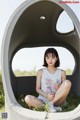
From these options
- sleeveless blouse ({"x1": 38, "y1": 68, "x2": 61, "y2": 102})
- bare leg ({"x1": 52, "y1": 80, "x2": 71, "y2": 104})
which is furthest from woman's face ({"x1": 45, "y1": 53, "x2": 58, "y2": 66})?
bare leg ({"x1": 52, "y1": 80, "x2": 71, "y2": 104})

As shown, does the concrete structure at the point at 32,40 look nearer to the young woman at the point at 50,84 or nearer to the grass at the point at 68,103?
the grass at the point at 68,103

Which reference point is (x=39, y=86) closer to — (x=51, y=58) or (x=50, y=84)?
(x=50, y=84)

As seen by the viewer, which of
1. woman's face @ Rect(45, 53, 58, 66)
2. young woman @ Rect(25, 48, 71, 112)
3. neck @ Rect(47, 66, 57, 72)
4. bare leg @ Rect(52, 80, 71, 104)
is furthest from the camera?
neck @ Rect(47, 66, 57, 72)

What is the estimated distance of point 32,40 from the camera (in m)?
6.42

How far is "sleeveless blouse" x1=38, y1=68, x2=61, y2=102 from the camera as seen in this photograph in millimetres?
5281

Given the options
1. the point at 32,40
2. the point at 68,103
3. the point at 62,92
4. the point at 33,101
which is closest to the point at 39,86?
the point at 33,101

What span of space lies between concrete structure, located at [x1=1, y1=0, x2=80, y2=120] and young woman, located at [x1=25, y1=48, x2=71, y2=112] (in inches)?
14.0

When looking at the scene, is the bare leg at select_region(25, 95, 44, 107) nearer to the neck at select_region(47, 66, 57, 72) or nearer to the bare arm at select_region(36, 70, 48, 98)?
the bare arm at select_region(36, 70, 48, 98)

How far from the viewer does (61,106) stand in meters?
5.20

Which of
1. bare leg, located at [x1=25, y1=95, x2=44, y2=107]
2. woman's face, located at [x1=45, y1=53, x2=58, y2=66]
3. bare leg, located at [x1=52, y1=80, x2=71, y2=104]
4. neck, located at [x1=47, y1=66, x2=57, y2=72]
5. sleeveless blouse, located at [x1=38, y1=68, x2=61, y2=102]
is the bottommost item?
bare leg, located at [x1=25, y1=95, x2=44, y2=107]

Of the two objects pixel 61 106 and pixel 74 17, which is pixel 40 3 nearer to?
pixel 74 17

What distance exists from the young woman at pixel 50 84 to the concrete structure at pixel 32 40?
355mm

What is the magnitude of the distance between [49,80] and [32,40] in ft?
4.13

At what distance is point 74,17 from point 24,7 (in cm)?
66
